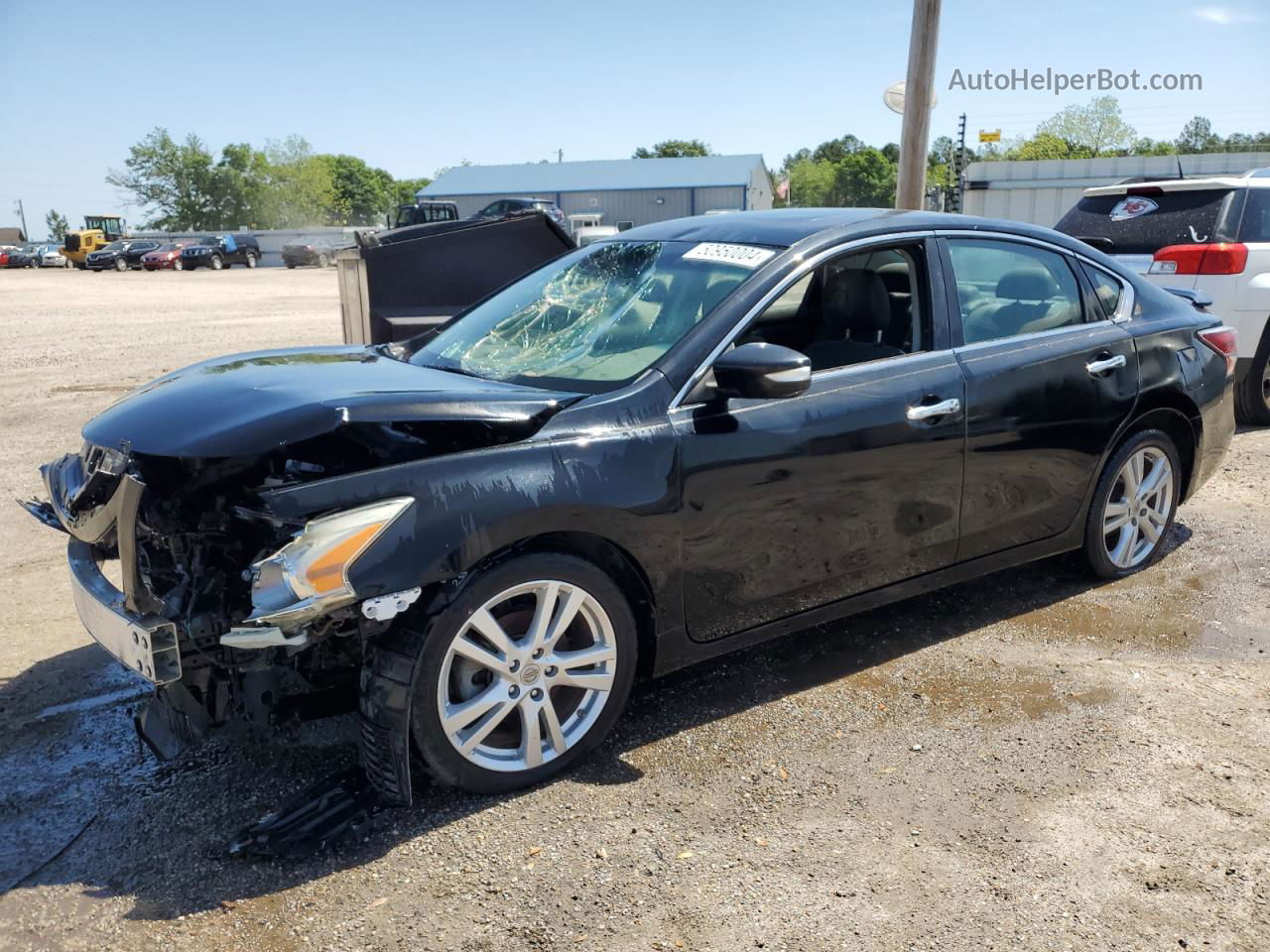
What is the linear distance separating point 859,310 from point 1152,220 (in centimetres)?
524

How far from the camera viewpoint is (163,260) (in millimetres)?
46062

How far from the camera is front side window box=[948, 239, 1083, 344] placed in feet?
13.0

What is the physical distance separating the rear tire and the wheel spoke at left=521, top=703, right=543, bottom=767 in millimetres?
6875

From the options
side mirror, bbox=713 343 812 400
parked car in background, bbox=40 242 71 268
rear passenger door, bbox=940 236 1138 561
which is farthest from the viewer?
parked car in background, bbox=40 242 71 268

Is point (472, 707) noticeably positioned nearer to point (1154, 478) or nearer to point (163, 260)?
point (1154, 478)

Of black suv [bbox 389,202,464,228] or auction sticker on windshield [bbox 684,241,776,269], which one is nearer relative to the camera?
auction sticker on windshield [bbox 684,241,776,269]

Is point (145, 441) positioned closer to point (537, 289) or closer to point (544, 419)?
point (544, 419)

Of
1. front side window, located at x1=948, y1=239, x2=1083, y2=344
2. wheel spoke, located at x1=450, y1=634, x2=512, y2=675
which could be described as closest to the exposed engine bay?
wheel spoke, located at x1=450, y1=634, x2=512, y2=675

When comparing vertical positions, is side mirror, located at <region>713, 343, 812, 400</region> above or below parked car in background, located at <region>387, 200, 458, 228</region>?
below

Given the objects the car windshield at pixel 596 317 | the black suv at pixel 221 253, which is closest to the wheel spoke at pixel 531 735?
the car windshield at pixel 596 317

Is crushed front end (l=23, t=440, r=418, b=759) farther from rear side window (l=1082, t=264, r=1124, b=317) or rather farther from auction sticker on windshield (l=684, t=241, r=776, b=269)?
rear side window (l=1082, t=264, r=1124, b=317)

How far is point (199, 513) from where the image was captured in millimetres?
2871

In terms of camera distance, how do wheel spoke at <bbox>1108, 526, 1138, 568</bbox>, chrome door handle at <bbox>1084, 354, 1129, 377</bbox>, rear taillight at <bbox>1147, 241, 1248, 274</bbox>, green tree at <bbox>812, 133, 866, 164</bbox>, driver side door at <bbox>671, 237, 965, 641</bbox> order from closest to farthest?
driver side door at <bbox>671, 237, 965, 641</bbox>, chrome door handle at <bbox>1084, 354, 1129, 377</bbox>, wheel spoke at <bbox>1108, 526, 1138, 568</bbox>, rear taillight at <bbox>1147, 241, 1248, 274</bbox>, green tree at <bbox>812, 133, 866, 164</bbox>

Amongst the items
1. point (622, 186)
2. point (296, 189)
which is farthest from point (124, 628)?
point (296, 189)
